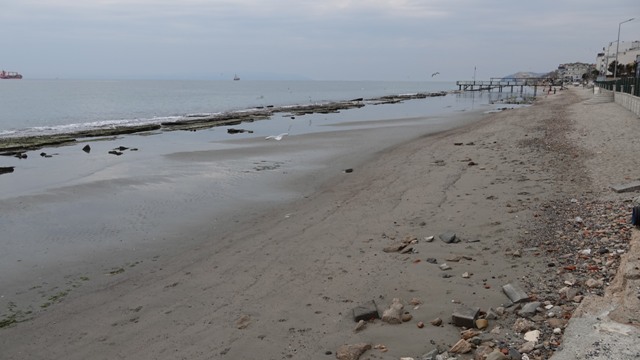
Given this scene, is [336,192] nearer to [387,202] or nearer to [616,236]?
[387,202]

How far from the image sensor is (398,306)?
530 centimetres

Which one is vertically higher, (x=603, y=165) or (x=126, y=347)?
(x=603, y=165)

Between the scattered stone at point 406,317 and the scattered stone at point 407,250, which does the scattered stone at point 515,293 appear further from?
the scattered stone at point 407,250

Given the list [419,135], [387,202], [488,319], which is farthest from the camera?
[419,135]

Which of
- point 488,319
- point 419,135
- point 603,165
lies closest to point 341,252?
point 488,319

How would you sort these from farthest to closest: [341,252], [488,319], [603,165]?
[603,165], [341,252], [488,319]

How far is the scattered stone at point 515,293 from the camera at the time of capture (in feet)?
16.4

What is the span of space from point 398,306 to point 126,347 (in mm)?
3037

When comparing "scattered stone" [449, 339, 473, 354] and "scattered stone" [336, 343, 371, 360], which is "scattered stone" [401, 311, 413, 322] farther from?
"scattered stone" [449, 339, 473, 354]

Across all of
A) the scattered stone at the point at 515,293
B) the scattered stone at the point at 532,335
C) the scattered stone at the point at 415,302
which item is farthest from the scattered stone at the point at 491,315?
the scattered stone at the point at 415,302

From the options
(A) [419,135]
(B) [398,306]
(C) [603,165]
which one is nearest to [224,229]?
(B) [398,306]

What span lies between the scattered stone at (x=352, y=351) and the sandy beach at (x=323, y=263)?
10 cm

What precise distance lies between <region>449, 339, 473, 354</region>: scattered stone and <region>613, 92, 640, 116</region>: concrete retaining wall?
78.3 ft

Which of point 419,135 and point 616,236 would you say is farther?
point 419,135
